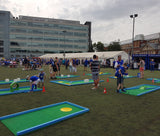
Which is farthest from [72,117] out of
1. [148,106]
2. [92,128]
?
[148,106]

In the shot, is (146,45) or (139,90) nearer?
(139,90)

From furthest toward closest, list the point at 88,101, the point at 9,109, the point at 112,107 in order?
the point at 88,101 → the point at 112,107 → the point at 9,109

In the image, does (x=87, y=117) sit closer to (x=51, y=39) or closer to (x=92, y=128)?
(x=92, y=128)

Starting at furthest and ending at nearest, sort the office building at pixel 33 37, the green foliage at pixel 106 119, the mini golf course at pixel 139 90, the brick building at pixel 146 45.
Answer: the office building at pixel 33 37 → the brick building at pixel 146 45 → the mini golf course at pixel 139 90 → the green foliage at pixel 106 119

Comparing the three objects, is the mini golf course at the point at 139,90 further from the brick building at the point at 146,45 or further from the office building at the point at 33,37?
the brick building at the point at 146,45

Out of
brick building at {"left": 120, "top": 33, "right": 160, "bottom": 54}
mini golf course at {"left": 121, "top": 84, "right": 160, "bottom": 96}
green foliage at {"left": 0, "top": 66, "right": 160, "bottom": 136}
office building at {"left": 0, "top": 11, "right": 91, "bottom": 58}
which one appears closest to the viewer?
green foliage at {"left": 0, "top": 66, "right": 160, "bottom": 136}

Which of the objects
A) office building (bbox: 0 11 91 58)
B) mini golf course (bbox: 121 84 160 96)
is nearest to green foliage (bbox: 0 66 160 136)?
mini golf course (bbox: 121 84 160 96)

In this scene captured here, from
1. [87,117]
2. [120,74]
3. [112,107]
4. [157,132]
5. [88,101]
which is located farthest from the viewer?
[120,74]

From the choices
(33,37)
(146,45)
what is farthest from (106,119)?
(146,45)

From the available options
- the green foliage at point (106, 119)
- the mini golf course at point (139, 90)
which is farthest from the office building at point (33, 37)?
the green foliage at point (106, 119)

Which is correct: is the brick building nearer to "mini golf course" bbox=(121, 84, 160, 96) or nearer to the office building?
the office building

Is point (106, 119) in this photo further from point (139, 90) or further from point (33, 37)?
point (33, 37)

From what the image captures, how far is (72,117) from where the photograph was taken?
14.2 feet

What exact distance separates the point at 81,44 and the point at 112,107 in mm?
79796
